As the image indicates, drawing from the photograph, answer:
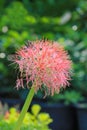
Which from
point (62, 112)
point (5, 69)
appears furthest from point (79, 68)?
point (5, 69)

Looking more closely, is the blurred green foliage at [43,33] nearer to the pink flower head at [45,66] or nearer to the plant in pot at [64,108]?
the plant in pot at [64,108]

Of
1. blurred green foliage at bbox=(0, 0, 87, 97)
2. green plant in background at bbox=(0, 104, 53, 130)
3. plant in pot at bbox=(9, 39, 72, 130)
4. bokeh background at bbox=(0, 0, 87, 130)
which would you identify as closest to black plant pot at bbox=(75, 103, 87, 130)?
bokeh background at bbox=(0, 0, 87, 130)

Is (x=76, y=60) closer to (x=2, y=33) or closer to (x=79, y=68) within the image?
(x=79, y=68)

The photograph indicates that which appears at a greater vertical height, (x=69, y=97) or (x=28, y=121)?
(x=69, y=97)

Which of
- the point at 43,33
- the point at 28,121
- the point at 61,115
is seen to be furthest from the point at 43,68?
the point at 43,33

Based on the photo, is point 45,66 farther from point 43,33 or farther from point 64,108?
point 43,33

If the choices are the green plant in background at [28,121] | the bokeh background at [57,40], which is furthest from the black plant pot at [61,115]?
the green plant in background at [28,121]
